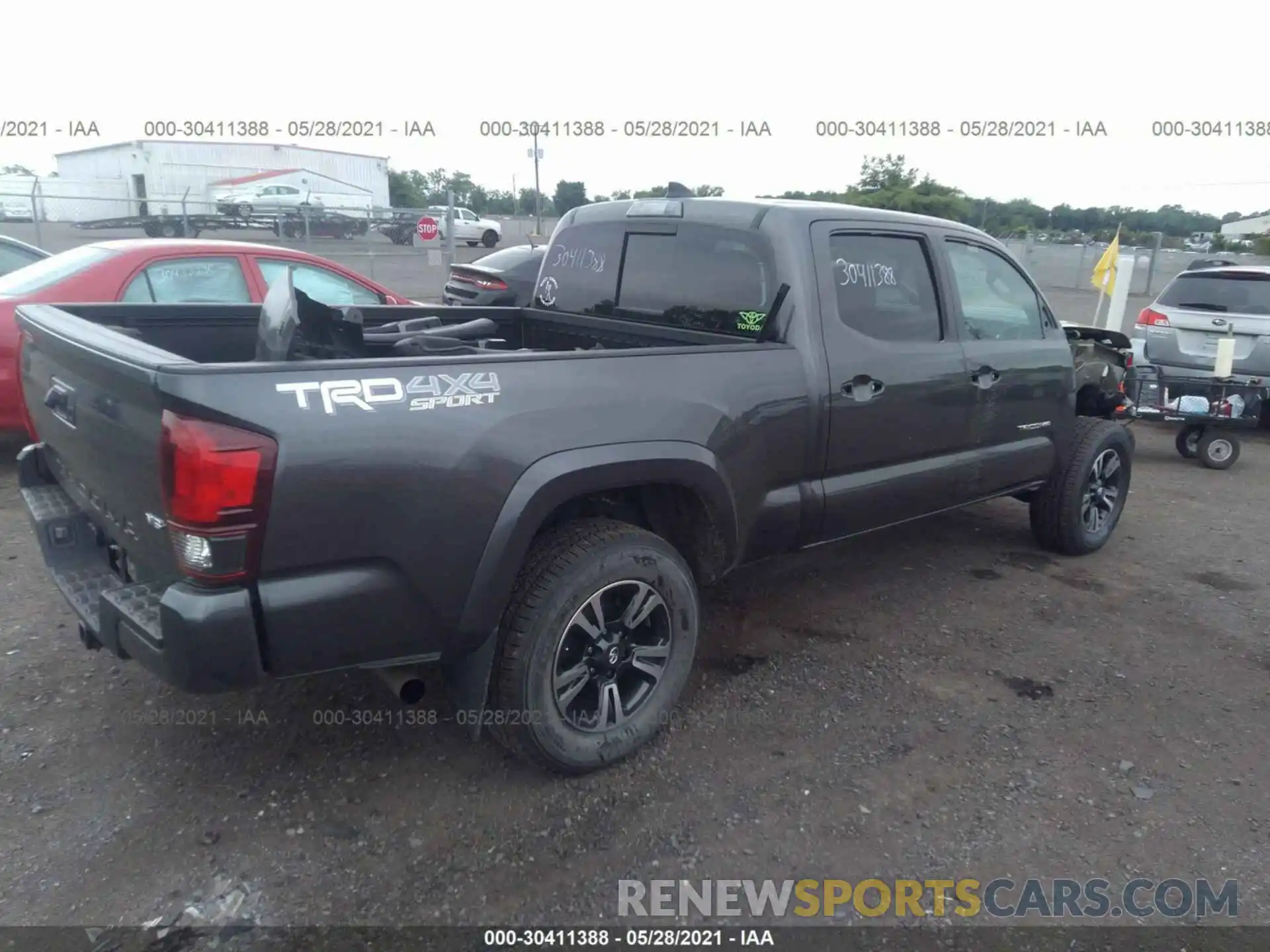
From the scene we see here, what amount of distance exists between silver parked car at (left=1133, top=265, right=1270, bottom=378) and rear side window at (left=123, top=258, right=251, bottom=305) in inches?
305

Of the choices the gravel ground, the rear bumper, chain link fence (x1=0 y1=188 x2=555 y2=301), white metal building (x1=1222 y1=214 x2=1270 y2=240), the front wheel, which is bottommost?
the gravel ground

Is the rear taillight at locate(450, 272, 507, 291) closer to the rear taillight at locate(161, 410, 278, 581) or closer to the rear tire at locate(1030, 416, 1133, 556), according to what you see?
the rear tire at locate(1030, 416, 1133, 556)

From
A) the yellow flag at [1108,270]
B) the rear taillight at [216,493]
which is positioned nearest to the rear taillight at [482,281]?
the yellow flag at [1108,270]

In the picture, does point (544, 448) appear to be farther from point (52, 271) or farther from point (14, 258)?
point (14, 258)

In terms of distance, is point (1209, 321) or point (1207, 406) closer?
point (1207, 406)

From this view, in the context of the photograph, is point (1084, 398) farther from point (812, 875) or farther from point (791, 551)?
point (812, 875)

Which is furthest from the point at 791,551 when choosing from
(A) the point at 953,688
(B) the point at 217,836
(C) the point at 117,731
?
(C) the point at 117,731

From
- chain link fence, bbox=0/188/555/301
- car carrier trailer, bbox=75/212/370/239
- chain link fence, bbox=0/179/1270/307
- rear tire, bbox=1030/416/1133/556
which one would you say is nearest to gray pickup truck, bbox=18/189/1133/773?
rear tire, bbox=1030/416/1133/556

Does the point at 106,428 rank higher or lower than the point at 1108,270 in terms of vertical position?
lower

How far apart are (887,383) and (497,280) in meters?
7.58

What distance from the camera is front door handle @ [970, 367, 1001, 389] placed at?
4.27 metres

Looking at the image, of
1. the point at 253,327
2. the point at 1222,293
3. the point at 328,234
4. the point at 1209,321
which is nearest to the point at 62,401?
the point at 253,327

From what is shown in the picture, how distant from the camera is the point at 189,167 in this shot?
94.9ft

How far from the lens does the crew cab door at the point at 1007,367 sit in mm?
4332
